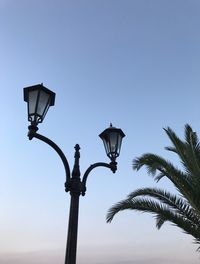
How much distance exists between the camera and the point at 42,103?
5918 mm

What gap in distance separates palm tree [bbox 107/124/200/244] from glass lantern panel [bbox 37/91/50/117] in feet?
18.3

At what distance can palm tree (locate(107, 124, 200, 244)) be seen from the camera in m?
10.1

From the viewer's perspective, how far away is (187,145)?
1108cm

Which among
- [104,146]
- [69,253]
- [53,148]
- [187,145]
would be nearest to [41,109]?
[53,148]

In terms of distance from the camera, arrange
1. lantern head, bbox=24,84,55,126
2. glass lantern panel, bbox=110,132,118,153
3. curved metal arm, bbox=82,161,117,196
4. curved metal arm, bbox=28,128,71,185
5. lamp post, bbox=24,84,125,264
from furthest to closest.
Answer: glass lantern panel, bbox=110,132,118,153, curved metal arm, bbox=82,161,117,196, curved metal arm, bbox=28,128,71,185, lantern head, bbox=24,84,55,126, lamp post, bbox=24,84,125,264

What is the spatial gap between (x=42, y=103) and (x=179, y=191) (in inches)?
235

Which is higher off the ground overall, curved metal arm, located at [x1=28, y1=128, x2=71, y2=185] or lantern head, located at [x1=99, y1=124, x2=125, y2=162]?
lantern head, located at [x1=99, y1=124, x2=125, y2=162]

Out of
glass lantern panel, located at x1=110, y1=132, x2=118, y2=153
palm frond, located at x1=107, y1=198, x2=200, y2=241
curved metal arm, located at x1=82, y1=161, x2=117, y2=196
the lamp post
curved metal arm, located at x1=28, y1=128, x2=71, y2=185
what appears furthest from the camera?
palm frond, located at x1=107, y1=198, x2=200, y2=241

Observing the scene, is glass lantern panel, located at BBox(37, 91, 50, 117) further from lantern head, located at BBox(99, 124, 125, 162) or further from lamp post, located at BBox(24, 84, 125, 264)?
lantern head, located at BBox(99, 124, 125, 162)

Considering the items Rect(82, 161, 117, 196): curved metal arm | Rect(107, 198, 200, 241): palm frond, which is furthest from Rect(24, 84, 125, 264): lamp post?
Rect(107, 198, 200, 241): palm frond

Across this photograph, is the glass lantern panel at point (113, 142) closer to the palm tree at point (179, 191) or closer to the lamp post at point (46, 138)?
the lamp post at point (46, 138)

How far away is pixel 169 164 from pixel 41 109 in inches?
236

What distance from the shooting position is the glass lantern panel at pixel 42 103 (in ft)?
19.3

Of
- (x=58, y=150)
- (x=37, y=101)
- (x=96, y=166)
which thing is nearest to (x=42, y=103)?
(x=37, y=101)
